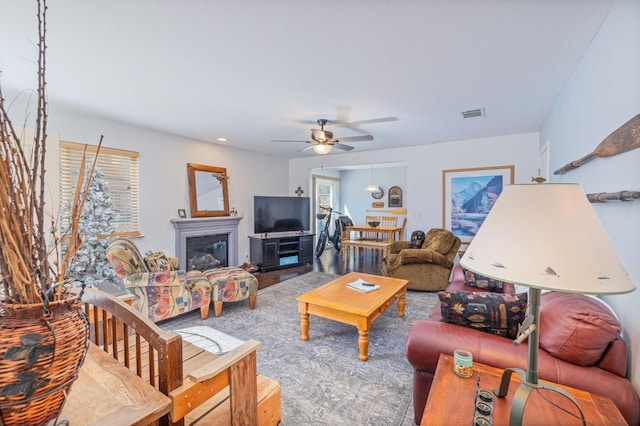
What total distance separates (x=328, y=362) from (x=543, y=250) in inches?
78.6

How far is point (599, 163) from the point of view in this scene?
1781 millimetres

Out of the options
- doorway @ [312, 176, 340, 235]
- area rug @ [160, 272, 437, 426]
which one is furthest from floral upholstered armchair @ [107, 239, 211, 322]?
doorway @ [312, 176, 340, 235]

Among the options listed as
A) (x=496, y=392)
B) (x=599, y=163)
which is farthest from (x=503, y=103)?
(x=496, y=392)

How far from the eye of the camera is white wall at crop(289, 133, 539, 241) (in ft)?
14.8

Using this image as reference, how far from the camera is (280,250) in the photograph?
5.60 m

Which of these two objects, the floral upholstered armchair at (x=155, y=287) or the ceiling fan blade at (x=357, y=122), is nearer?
the floral upholstered armchair at (x=155, y=287)

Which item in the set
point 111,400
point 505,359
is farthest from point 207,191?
point 505,359

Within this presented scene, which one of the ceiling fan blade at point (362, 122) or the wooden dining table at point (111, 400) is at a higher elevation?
the ceiling fan blade at point (362, 122)

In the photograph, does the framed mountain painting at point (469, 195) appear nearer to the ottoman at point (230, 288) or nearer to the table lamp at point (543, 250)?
the ottoman at point (230, 288)

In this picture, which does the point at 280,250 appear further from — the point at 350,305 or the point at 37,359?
the point at 37,359

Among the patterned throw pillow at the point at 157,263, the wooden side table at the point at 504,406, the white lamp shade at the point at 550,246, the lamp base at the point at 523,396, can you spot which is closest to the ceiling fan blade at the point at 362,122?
the patterned throw pillow at the point at 157,263

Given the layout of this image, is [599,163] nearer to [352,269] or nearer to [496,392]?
[496,392]

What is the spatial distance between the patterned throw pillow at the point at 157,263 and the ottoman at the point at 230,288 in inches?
18.2

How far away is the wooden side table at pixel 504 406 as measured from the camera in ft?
3.39
